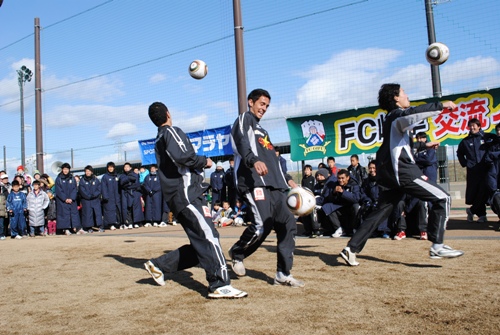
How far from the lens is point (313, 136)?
1418 cm

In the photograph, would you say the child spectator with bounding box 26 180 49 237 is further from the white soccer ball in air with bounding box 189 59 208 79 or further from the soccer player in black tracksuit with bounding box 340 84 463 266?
the soccer player in black tracksuit with bounding box 340 84 463 266

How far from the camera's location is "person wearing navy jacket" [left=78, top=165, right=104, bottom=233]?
594 inches

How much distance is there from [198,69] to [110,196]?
255 inches

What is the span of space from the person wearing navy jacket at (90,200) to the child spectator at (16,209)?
1.74m

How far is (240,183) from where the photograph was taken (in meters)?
5.09

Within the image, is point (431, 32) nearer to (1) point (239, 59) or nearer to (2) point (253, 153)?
(1) point (239, 59)

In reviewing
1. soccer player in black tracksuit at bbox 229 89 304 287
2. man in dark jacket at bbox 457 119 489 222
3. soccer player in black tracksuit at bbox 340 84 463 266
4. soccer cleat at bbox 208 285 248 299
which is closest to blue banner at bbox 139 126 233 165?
man in dark jacket at bbox 457 119 489 222

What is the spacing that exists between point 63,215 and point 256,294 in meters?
11.7

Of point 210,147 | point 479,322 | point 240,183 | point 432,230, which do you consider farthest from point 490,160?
point 210,147

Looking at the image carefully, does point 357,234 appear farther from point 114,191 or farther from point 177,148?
point 114,191

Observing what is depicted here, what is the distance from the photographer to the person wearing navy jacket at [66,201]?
578 inches

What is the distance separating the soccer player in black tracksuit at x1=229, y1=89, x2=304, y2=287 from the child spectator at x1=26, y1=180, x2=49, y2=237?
10.7 metres

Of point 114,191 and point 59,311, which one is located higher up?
point 114,191

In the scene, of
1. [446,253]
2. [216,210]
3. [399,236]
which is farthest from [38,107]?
[446,253]
